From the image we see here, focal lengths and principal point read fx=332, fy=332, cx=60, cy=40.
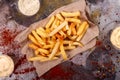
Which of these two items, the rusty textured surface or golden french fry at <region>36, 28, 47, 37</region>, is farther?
the rusty textured surface

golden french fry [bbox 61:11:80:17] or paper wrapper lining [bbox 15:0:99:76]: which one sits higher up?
golden french fry [bbox 61:11:80:17]

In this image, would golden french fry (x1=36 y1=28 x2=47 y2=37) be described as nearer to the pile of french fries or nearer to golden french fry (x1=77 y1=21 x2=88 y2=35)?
the pile of french fries

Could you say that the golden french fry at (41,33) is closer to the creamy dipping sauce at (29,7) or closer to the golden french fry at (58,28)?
the golden french fry at (58,28)

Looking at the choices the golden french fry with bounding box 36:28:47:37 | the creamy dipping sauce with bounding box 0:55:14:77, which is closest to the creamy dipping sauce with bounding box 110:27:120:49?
the golden french fry with bounding box 36:28:47:37

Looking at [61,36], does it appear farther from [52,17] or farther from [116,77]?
[116,77]

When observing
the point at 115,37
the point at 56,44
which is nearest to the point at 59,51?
the point at 56,44

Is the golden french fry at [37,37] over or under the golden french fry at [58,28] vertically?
under

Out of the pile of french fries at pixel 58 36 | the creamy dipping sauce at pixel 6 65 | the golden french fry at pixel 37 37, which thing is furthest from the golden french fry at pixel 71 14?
the creamy dipping sauce at pixel 6 65
